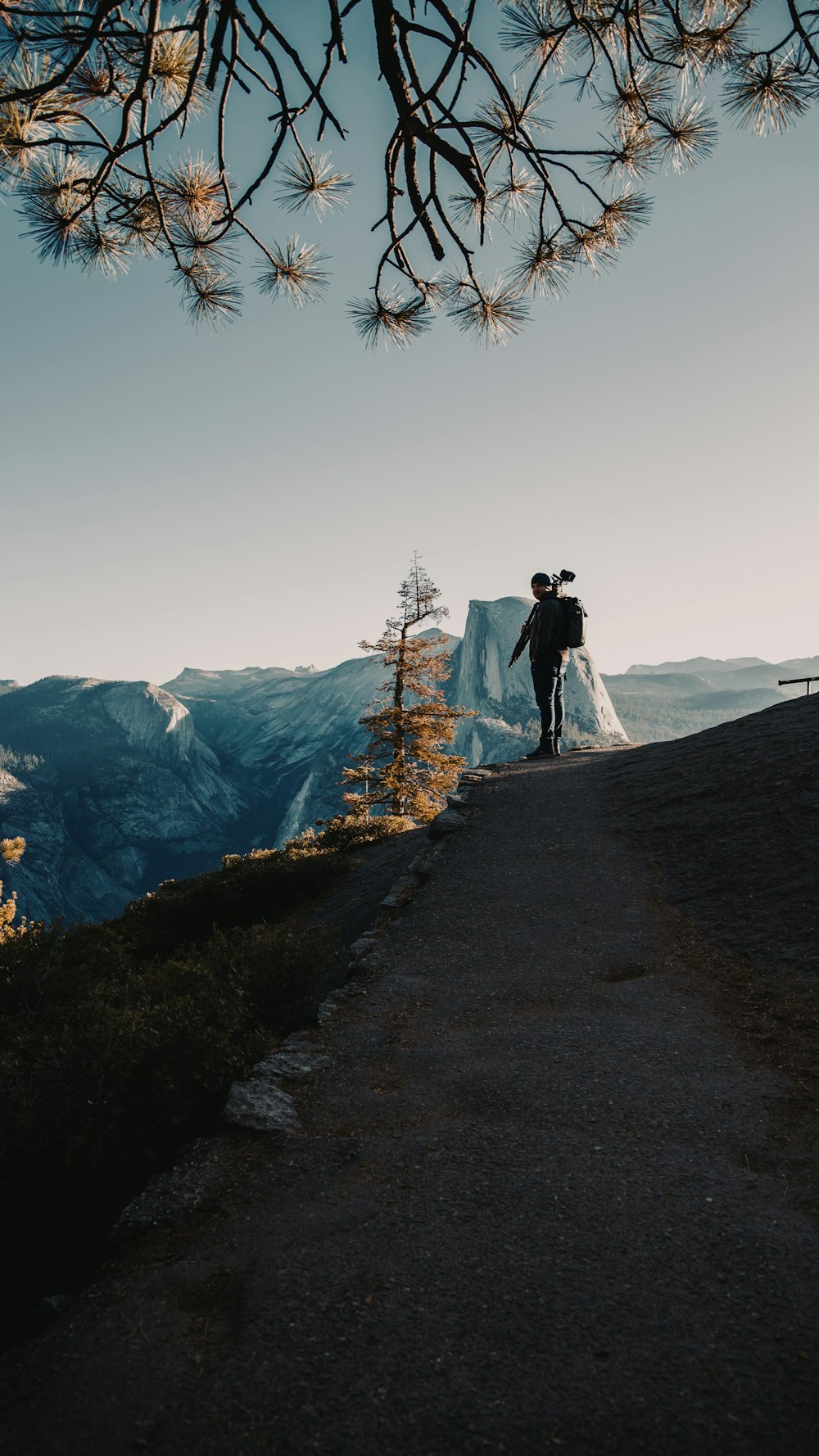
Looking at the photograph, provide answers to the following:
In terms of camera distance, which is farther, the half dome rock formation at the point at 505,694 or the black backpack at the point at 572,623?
the half dome rock formation at the point at 505,694

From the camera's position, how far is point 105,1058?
3.41 m

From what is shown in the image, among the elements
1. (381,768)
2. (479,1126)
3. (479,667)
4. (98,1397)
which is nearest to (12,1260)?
(98,1397)

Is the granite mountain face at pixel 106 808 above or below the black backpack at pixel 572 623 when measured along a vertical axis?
below

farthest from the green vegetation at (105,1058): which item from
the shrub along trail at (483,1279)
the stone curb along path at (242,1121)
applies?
the shrub along trail at (483,1279)

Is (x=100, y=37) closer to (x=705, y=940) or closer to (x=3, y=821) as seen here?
(x=705, y=940)

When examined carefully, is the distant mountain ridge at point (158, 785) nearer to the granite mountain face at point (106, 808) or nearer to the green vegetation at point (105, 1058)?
the granite mountain face at point (106, 808)

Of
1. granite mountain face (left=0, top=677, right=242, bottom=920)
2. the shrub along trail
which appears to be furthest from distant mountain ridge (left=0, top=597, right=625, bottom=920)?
the shrub along trail

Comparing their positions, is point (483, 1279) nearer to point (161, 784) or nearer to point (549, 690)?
point (549, 690)

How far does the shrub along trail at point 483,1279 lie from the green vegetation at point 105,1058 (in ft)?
1.45

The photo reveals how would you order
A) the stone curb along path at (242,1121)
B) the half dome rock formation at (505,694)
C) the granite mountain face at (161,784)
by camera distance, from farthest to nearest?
the granite mountain face at (161,784) → the half dome rock formation at (505,694) → the stone curb along path at (242,1121)

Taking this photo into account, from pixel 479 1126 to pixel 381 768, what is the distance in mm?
19810

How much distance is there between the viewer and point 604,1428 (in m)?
1.95

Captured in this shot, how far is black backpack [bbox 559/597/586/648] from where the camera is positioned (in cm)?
1196

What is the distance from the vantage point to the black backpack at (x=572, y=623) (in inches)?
471
